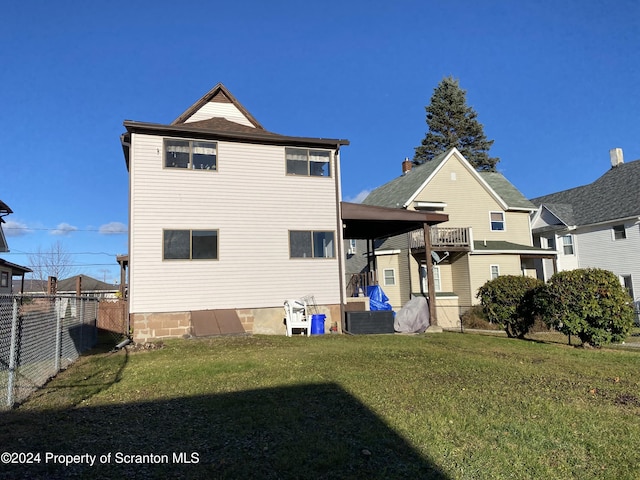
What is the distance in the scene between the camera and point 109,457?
12.1ft

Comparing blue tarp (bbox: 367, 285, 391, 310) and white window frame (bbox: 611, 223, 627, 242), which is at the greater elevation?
white window frame (bbox: 611, 223, 627, 242)

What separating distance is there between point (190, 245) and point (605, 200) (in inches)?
1029

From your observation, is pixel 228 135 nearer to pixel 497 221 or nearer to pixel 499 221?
pixel 497 221

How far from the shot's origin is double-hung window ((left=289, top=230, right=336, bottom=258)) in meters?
15.1

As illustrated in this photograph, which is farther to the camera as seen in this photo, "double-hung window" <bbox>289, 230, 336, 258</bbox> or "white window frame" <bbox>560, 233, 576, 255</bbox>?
"white window frame" <bbox>560, 233, 576, 255</bbox>

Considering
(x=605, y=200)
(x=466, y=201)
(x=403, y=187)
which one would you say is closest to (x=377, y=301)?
(x=403, y=187)

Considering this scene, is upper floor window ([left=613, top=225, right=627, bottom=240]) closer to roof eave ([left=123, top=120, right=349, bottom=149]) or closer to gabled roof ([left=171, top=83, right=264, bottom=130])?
roof eave ([left=123, top=120, right=349, bottom=149])

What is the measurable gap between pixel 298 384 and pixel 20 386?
387 cm

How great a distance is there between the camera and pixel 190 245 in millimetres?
13891

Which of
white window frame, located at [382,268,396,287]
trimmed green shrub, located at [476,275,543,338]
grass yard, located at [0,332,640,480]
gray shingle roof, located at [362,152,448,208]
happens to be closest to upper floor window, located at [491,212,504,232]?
gray shingle roof, located at [362,152,448,208]

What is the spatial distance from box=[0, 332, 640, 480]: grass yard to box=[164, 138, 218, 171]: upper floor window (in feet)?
25.2

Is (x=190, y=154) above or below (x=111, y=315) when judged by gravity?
above

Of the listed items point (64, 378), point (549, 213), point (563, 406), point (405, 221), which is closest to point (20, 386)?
point (64, 378)

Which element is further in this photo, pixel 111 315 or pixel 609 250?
pixel 609 250
